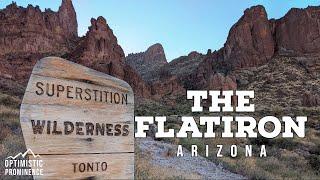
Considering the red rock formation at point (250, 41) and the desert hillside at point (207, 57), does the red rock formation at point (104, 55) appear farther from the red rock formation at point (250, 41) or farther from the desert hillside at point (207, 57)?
the red rock formation at point (250, 41)

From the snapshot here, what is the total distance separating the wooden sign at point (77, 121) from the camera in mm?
2979

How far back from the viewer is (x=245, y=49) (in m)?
110

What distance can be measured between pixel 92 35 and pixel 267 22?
45738 millimetres

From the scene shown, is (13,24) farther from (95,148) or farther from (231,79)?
(95,148)

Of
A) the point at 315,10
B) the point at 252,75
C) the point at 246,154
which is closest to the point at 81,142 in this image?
the point at 246,154

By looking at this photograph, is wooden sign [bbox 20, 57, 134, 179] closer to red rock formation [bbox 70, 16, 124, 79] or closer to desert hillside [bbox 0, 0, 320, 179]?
desert hillside [bbox 0, 0, 320, 179]

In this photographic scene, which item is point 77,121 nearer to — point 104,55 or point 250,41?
point 104,55

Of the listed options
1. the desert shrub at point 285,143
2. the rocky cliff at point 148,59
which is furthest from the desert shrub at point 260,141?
the rocky cliff at point 148,59

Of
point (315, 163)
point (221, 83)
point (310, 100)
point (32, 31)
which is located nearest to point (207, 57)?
point (221, 83)

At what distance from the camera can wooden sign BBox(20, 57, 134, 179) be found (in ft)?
9.77

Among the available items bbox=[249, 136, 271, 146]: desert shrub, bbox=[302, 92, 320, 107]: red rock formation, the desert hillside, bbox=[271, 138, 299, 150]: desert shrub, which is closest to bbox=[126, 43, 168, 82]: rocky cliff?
the desert hillside

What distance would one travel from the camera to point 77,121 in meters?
3.29

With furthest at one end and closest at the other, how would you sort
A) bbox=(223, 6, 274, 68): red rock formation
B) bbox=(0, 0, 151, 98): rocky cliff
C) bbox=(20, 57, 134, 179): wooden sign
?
1. bbox=(223, 6, 274, 68): red rock formation
2. bbox=(0, 0, 151, 98): rocky cliff
3. bbox=(20, 57, 134, 179): wooden sign

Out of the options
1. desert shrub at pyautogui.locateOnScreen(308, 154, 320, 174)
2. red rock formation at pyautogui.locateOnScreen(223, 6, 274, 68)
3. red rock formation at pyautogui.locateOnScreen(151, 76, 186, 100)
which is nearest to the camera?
desert shrub at pyautogui.locateOnScreen(308, 154, 320, 174)
